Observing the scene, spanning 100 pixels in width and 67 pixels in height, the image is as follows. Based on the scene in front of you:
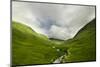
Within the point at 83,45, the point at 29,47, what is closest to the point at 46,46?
the point at 29,47

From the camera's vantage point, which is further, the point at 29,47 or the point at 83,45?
the point at 83,45

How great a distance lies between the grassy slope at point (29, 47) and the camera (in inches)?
98.0

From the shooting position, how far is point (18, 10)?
8.17ft

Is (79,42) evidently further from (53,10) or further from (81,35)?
(53,10)

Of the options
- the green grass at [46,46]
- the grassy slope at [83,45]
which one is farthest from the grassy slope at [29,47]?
the grassy slope at [83,45]

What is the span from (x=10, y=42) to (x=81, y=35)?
99 centimetres

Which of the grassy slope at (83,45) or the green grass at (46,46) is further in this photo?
the grassy slope at (83,45)

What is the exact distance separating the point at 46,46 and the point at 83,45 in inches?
22.0

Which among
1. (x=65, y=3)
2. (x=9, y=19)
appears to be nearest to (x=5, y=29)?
(x=9, y=19)

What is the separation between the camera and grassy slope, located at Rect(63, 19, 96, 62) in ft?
9.11

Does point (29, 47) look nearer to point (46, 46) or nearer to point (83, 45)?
point (46, 46)

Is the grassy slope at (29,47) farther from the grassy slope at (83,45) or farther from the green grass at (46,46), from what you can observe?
the grassy slope at (83,45)

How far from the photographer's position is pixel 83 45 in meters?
2.86

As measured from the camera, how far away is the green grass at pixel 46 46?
98.5 inches
